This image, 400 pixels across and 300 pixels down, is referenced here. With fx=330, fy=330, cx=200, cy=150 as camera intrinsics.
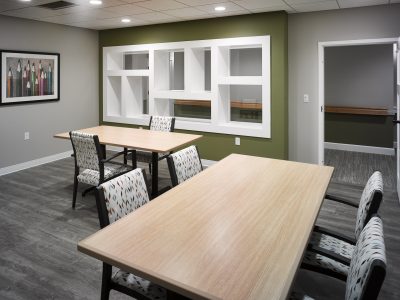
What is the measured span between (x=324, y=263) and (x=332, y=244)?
0.21 m

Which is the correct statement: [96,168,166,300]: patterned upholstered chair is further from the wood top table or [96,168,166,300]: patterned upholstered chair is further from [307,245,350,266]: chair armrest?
the wood top table

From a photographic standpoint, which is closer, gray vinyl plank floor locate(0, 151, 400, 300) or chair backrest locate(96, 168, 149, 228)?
chair backrest locate(96, 168, 149, 228)

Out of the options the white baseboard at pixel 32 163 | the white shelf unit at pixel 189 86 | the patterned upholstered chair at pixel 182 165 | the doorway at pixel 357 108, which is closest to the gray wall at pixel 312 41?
the white shelf unit at pixel 189 86

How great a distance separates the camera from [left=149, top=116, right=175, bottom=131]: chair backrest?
414cm

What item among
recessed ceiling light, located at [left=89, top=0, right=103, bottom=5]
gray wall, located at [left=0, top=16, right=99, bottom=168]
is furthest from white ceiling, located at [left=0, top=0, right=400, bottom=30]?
gray wall, located at [left=0, top=16, right=99, bottom=168]

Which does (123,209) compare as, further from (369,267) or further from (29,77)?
(29,77)

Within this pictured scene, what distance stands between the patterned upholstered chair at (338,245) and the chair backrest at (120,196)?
0.94 meters

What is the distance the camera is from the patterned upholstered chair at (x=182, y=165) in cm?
222

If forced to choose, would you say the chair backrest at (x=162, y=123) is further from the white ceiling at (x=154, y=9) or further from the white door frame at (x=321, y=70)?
the white door frame at (x=321, y=70)

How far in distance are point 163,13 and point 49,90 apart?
2187 mm

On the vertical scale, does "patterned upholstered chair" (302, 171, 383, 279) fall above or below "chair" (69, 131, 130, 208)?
below

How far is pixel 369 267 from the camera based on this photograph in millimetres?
961

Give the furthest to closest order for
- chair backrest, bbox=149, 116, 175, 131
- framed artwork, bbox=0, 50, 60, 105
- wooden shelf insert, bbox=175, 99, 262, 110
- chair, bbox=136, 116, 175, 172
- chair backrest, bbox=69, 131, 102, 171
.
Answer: wooden shelf insert, bbox=175, 99, 262, 110
framed artwork, bbox=0, 50, 60, 105
chair backrest, bbox=149, 116, 175, 131
chair, bbox=136, 116, 175, 172
chair backrest, bbox=69, 131, 102, 171

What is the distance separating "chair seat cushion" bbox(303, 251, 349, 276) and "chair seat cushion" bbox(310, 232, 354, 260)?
88 mm
